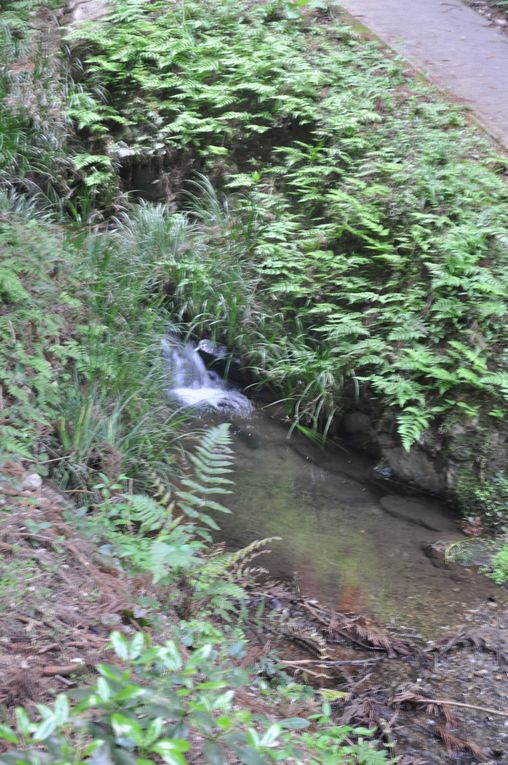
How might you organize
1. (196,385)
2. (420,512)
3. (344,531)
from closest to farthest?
(344,531), (420,512), (196,385)

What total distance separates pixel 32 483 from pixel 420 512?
10.5 ft

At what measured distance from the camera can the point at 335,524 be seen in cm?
561

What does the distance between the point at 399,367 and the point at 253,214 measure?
106 inches

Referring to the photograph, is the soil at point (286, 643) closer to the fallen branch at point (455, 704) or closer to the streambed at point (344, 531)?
the fallen branch at point (455, 704)

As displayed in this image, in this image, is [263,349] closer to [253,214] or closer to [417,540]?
[253,214]

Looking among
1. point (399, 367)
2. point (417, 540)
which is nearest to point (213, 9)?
point (399, 367)

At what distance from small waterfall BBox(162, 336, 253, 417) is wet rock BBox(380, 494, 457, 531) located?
1754mm

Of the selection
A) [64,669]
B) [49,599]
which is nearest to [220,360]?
[49,599]

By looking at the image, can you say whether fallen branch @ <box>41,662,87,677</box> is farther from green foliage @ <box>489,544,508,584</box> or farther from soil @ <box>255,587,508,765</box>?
green foliage @ <box>489,544,508,584</box>

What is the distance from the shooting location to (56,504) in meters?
4.02

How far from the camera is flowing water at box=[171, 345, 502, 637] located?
15.6 ft

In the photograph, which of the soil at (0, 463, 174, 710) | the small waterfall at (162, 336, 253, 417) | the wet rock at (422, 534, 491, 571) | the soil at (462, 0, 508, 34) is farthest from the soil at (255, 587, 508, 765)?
the soil at (462, 0, 508, 34)

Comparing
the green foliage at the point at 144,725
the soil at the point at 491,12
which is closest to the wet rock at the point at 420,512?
the green foliage at the point at 144,725

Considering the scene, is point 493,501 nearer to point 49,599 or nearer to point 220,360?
point 220,360
